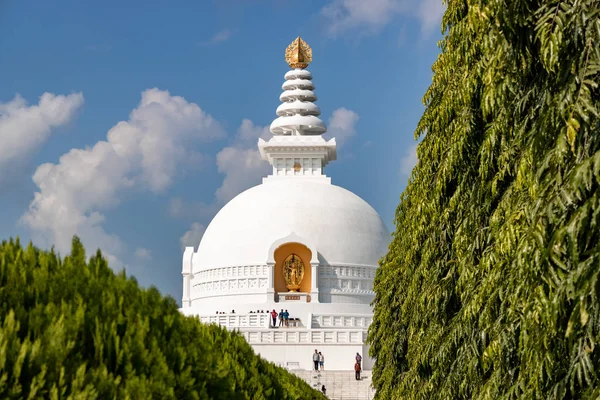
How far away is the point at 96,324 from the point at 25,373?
52cm

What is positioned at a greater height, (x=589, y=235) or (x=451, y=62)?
(x=451, y=62)

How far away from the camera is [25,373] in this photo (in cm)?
485

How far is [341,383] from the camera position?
128 ft

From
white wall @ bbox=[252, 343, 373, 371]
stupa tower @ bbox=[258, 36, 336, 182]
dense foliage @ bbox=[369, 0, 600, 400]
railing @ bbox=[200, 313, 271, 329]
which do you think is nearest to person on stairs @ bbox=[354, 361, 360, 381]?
white wall @ bbox=[252, 343, 373, 371]

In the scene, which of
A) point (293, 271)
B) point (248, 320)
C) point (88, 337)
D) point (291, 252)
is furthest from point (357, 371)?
point (88, 337)

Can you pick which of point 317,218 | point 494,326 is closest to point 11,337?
point 494,326

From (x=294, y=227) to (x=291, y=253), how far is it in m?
1.56

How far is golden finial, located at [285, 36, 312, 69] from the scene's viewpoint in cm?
6462

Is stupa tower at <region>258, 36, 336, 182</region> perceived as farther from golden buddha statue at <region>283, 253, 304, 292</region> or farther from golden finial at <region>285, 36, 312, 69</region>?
golden buddha statue at <region>283, 253, 304, 292</region>

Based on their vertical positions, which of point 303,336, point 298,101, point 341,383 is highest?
point 298,101

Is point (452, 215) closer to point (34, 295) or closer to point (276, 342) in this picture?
point (34, 295)

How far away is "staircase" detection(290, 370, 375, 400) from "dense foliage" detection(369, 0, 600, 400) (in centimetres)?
2134

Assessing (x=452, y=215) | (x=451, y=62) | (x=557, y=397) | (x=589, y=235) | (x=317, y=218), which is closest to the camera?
(x=589, y=235)

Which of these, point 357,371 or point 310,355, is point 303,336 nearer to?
point 310,355
